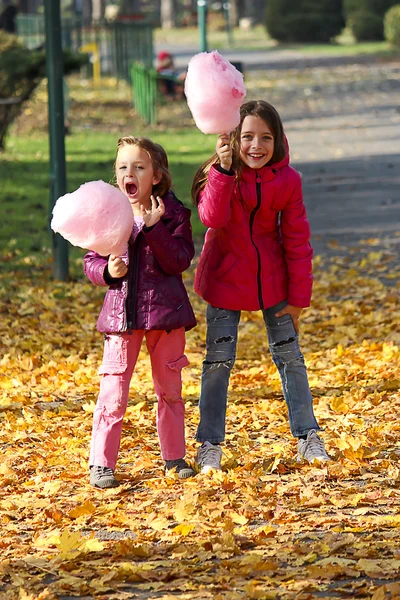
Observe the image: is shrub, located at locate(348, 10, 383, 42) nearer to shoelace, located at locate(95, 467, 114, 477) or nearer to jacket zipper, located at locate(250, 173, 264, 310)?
jacket zipper, located at locate(250, 173, 264, 310)

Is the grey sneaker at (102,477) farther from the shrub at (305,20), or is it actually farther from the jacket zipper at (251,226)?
the shrub at (305,20)

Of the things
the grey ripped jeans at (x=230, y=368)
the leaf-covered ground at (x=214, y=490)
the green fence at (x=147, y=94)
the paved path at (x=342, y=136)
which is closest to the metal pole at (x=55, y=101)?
the leaf-covered ground at (x=214, y=490)

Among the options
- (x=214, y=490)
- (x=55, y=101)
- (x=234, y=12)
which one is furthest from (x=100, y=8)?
(x=214, y=490)

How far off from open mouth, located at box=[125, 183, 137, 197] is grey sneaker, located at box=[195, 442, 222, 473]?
1208 mm

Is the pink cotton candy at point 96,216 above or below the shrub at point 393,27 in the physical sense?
below

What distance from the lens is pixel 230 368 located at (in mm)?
5680

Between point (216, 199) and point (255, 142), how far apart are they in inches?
13.3

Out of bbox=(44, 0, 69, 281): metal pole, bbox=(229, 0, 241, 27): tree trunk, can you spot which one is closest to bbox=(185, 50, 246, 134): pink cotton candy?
bbox=(44, 0, 69, 281): metal pole

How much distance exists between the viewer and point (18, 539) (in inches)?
191

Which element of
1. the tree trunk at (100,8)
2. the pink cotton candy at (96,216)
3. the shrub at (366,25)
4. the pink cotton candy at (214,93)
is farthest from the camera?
the tree trunk at (100,8)

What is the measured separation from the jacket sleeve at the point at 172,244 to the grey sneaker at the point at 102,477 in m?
0.93

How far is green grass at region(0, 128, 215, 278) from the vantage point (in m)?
12.6

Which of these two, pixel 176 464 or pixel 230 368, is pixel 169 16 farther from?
pixel 176 464

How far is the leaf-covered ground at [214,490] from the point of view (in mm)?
4324
